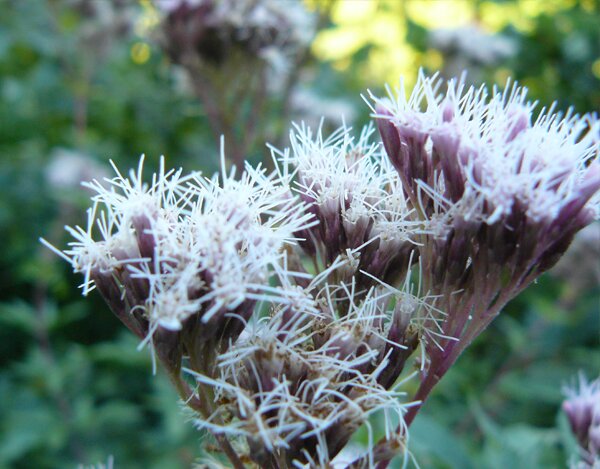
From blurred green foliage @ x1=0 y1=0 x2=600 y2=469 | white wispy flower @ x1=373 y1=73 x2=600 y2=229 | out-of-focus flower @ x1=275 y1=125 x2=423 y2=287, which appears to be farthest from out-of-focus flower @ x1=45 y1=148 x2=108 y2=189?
white wispy flower @ x1=373 y1=73 x2=600 y2=229

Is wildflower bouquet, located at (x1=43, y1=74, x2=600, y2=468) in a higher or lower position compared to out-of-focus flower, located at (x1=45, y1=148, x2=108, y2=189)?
higher

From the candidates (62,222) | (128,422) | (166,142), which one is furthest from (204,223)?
(166,142)

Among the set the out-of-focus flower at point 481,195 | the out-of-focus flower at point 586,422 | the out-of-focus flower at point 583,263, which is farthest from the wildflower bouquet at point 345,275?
the out-of-focus flower at point 583,263

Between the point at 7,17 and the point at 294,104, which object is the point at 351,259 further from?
the point at 7,17

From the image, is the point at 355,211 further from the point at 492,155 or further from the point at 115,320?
the point at 115,320

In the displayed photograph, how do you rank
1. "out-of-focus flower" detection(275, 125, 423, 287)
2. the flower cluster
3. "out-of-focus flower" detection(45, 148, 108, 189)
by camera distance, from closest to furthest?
"out-of-focus flower" detection(275, 125, 423, 287) → the flower cluster → "out-of-focus flower" detection(45, 148, 108, 189)

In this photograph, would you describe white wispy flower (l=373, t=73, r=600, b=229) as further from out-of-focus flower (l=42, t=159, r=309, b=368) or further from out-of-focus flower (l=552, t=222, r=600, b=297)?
out-of-focus flower (l=552, t=222, r=600, b=297)
